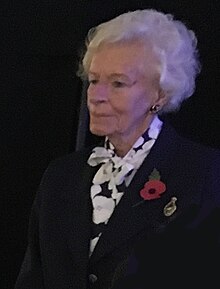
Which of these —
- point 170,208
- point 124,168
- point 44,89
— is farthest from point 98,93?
point 44,89

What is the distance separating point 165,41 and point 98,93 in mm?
178

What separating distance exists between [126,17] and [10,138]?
2.63ft

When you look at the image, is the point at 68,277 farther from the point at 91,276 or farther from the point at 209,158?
the point at 209,158

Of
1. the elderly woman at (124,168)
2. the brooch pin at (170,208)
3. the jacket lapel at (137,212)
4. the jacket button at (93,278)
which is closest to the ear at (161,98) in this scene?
the elderly woman at (124,168)

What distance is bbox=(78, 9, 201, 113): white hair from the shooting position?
1.28 m

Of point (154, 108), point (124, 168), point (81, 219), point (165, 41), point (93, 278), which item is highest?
point (165, 41)

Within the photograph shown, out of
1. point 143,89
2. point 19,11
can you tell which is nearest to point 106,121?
point 143,89

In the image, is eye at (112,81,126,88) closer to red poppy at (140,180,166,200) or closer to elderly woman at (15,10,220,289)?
elderly woman at (15,10,220,289)

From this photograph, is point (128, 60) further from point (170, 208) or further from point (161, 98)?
point (170, 208)

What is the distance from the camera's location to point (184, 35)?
4.37 ft

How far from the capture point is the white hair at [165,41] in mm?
1283

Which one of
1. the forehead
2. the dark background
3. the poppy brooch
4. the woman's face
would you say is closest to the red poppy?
the poppy brooch

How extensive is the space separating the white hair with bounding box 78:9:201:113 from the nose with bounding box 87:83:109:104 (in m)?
0.10

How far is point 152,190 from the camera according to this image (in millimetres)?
1255
